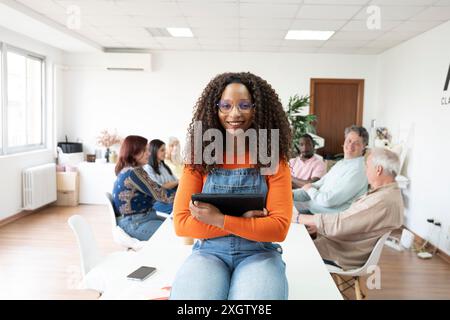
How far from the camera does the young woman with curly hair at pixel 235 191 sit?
1.25 m

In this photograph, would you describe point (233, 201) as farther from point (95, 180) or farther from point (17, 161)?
point (95, 180)

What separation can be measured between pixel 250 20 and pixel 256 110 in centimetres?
358

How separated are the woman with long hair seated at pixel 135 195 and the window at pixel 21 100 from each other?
2855 mm

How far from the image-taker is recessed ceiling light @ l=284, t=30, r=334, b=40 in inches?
204

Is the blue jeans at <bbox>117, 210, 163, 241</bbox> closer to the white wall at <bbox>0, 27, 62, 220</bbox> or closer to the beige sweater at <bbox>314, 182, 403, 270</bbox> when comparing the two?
the beige sweater at <bbox>314, 182, 403, 270</bbox>

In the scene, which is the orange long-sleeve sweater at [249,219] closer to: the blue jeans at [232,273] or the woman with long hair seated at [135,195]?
the blue jeans at [232,273]

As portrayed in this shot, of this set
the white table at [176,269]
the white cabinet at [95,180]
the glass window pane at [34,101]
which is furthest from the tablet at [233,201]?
the glass window pane at [34,101]

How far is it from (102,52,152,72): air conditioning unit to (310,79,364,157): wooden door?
2799mm

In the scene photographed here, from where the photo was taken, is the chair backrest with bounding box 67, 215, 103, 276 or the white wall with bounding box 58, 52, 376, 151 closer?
the chair backrest with bounding box 67, 215, 103, 276

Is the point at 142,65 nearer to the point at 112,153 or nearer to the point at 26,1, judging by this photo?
the point at 112,153

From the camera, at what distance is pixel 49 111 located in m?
6.37

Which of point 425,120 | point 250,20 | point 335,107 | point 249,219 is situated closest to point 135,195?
point 249,219

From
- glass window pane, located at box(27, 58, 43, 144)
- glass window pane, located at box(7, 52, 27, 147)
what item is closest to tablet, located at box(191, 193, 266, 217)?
glass window pane, located at box(7, 52, 27, 147)

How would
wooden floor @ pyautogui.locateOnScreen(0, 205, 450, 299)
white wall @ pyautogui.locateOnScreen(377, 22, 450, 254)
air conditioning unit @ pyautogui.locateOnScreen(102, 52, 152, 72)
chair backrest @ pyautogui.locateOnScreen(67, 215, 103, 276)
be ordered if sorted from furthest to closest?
air conditioning unit @ pyautogui.locateOnScreen(102, 52, 152, 72) → white wall @ pyautogui.locateOnScreen(377, 22, 450, 254) → wooden floor @ pyautogui.locateOnScreen(0, 205, 450, 299) → chair backrest @ pyautogui.locateOnScreen(67, 215, 103, 276)
